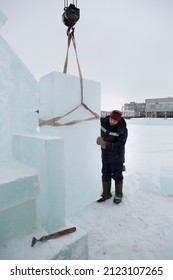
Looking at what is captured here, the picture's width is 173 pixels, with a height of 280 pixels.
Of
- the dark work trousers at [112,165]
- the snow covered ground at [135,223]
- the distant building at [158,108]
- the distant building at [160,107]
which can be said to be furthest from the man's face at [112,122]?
the distant building at [160,107]

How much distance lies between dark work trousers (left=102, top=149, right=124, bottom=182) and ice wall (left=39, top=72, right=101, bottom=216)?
0.35 feet

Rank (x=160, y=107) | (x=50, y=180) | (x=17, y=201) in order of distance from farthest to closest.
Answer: (x=160, y=107) < (x=50, y=180) < (x=17, y=201)

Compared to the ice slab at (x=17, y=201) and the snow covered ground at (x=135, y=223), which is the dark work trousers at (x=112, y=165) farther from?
the ice slab at (x=17, y=201)

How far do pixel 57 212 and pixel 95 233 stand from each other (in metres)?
0.95

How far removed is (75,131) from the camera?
9.84 feet

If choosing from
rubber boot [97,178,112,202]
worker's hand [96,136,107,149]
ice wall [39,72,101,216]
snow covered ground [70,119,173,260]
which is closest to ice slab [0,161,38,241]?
snow covered ground [70,119,173,260]

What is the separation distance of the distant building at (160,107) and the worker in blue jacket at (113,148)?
46.4 meters

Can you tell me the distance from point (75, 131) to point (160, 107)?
48.2 metres

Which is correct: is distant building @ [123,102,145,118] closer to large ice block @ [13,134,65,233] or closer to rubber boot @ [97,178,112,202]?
rubber boot @ [97,178,112,202]

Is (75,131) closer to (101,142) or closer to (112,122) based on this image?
(101,142)

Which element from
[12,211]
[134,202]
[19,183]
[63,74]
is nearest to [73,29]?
[63,74]

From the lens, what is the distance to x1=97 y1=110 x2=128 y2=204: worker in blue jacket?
3156 millimetres

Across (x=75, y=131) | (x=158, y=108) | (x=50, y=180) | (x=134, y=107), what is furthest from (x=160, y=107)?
(x=50, y=180)
